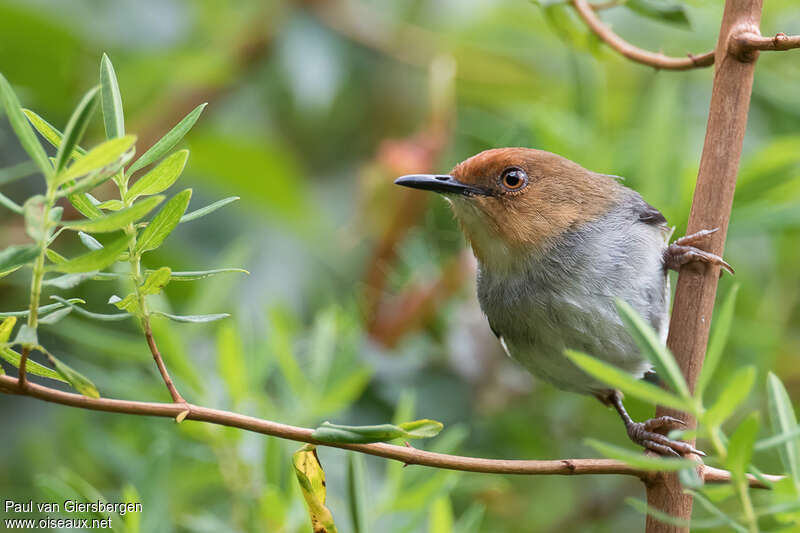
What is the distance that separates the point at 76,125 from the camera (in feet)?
3.67

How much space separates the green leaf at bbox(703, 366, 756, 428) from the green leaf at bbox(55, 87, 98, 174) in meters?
0.89

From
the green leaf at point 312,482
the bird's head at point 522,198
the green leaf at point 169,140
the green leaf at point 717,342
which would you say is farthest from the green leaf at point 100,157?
the bird's head at point 522,198

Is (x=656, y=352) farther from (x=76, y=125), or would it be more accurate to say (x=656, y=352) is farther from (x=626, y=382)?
(x=76, y=125)

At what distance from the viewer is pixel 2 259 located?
1.12 metres

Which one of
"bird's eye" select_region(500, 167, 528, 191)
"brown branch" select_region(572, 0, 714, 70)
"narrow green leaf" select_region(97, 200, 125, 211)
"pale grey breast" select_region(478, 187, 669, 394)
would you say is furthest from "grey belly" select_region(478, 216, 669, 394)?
"narrow green leaf" select_region(97, 200, 125, 211)

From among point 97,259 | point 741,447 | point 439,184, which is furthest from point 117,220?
point 439,184

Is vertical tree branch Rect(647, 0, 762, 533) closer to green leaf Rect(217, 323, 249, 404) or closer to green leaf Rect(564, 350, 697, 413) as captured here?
green leaf Rect(564, 350, 697, 413)

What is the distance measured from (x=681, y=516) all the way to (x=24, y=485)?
8.37 feet

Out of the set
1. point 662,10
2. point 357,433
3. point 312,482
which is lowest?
point 312,482

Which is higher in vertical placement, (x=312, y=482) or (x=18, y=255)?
(x=18, y=255)

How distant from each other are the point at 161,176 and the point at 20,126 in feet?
0.86

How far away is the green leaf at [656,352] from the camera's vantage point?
3.77 ft

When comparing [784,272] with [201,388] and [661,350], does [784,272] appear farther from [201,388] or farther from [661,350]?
[661,350]

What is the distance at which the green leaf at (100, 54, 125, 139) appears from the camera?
1318 millimetres
